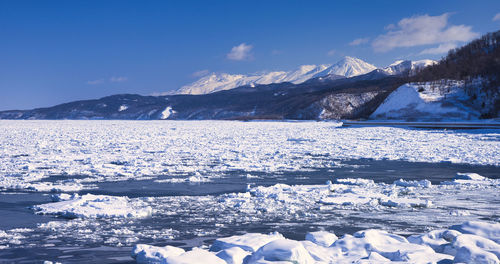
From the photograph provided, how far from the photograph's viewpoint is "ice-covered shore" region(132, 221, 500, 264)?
467 cm

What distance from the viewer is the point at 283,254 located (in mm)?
4625

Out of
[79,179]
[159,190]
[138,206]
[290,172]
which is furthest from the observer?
[290,172]

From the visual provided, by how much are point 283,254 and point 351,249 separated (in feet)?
3.78

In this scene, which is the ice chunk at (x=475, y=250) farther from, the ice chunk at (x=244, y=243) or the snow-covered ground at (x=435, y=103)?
the snow-covered ground at (x=435, y=103)

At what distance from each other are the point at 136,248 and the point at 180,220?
1967 mm

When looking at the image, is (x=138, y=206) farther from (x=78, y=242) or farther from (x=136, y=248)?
(x=136, y=248)

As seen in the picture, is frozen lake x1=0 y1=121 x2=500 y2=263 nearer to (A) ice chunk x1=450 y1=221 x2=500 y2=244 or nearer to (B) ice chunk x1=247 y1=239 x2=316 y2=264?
(A) ice chunk x1=450 y1=221 x2=500 y2=244

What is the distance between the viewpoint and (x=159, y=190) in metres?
10.3

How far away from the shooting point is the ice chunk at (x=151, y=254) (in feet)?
16.5

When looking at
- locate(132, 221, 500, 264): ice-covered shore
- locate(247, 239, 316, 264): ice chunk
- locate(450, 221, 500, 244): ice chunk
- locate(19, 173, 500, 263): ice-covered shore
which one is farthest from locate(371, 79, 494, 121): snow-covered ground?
locate(247, 239, 316, 264): ice chunk

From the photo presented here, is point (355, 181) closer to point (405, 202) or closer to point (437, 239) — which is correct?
point (405, 202)

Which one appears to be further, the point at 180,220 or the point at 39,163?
the point at 39,163

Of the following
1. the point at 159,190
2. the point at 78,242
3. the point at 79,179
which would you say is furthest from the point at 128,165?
the point at 78,242

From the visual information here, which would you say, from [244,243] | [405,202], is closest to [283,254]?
[244,243]
